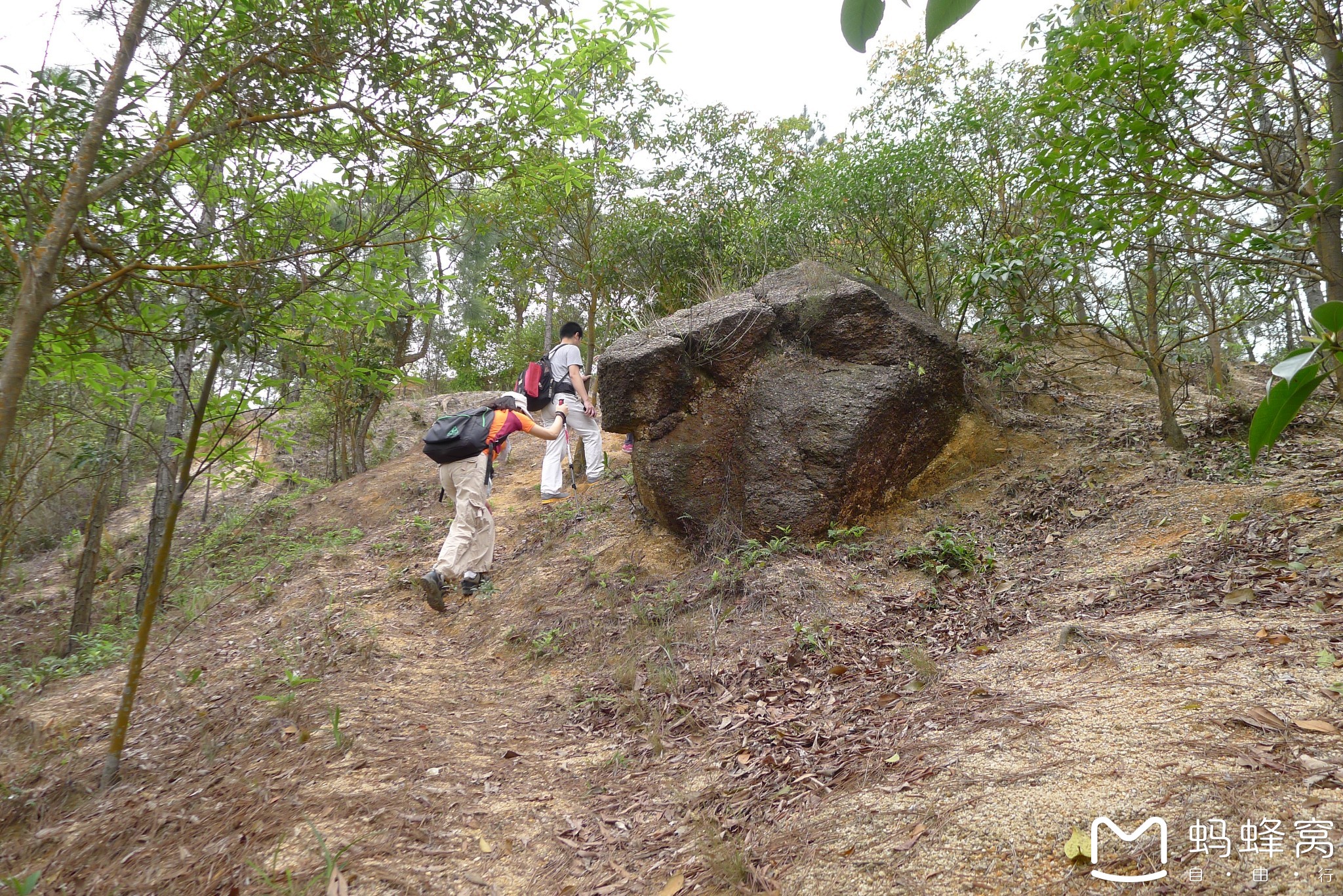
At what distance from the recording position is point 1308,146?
14.7ft

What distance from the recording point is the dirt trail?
2.32m

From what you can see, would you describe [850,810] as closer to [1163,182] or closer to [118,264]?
[118,264]

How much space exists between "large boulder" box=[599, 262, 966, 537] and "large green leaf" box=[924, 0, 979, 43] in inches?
209

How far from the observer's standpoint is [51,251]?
246 cm

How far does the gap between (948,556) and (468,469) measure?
155 inches

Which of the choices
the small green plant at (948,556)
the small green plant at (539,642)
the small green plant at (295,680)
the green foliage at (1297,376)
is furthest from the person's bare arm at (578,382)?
the green foliage at (1297,376)

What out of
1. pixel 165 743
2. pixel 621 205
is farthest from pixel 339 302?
pixel 621 205

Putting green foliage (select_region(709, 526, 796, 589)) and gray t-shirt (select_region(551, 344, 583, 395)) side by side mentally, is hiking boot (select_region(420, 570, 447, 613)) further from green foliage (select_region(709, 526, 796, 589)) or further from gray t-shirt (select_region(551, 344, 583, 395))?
gray t-shirt (select_region(551, 344, 583, 395))

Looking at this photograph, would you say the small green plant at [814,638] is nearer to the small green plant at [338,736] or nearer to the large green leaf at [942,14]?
the small green plant at [338,736]

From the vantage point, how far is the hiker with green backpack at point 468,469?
5969mm

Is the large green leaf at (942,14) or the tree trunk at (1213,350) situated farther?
the tree trunk at (1213,350)

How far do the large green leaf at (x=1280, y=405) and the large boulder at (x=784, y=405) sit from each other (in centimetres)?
523

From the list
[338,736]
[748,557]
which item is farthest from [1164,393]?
[338,736]

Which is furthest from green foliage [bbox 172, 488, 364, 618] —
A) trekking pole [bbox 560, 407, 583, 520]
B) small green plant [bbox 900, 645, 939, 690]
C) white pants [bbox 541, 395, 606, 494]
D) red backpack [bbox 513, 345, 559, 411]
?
small green plant [bbox 900, 645, 939, 690]
